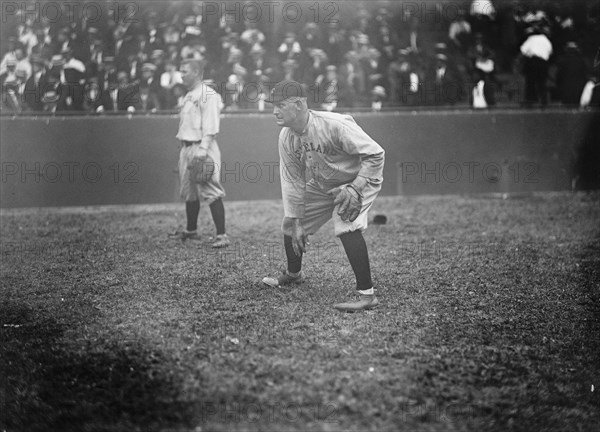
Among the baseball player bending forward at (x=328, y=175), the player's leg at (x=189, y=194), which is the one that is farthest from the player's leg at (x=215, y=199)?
the baseball player bending forward at (x=328, y=175)

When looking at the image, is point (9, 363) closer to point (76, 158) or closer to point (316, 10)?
point (76, 158)

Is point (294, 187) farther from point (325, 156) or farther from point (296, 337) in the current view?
point (296, 337)

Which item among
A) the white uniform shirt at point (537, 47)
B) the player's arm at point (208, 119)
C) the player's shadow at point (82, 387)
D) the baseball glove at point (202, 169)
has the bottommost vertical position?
the player's shadow at point (82, 387)

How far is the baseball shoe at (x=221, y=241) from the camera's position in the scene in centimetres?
842

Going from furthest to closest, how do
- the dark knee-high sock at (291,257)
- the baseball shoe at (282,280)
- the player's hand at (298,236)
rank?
the baseball shoe at (282,280) → the dark knee-high sock at (291,257) → the player's hand at (298,236)

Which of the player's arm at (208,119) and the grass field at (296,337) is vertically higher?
the player's arm at (208,119)

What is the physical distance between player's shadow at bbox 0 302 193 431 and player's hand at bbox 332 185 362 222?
5.71 feet

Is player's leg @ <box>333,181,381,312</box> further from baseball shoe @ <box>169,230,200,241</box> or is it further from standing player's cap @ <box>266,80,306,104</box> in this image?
baseball shoe @ <box>169,230,200,241</box>

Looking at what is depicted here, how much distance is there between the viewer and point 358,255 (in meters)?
5.75

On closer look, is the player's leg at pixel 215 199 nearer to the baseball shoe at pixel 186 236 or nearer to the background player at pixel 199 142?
the background player at pixel 199 142

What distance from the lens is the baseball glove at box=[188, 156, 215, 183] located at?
8.56 meters
